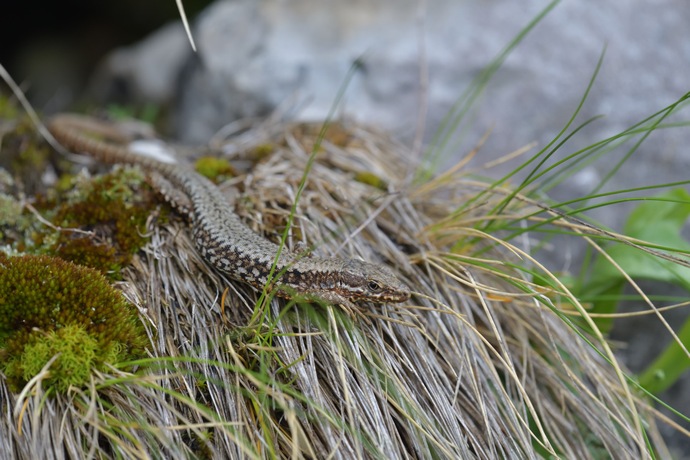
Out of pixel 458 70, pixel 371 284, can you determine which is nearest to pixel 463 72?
pixel 458 70

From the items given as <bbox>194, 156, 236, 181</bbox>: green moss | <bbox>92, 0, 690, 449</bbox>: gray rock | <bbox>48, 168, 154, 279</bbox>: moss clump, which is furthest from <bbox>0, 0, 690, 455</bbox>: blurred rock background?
<bbox>48, 168, 154, 279</bbox>: moss clump

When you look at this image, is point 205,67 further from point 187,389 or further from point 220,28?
point 187,389

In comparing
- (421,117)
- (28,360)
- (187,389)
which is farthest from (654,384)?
(28,360)

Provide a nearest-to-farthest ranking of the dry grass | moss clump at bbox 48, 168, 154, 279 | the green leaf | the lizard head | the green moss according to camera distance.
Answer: the dry grass
the lizard head
moss clump at bbox 48, 168, 154, 279
the green leaf
the green moss

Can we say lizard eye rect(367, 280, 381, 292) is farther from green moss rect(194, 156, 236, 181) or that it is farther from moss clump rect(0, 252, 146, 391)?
green moss rect(194, 156, 236, 181)

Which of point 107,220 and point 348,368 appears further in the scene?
point 107,220

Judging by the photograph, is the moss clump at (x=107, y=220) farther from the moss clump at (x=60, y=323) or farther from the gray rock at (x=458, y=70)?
the gray rock at (x=458, y=70)

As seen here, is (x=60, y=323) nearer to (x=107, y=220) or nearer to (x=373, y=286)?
(x=107, y=220)
